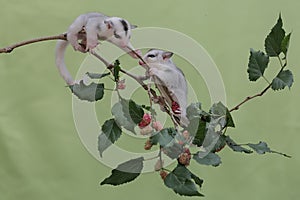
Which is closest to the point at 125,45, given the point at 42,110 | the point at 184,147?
the point at 184,147

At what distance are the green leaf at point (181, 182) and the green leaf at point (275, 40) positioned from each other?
15 cm

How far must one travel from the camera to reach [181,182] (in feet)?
1.41

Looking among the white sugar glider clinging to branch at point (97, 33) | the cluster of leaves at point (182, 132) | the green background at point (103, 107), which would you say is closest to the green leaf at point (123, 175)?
the cluster of leaves at point (182, 132)

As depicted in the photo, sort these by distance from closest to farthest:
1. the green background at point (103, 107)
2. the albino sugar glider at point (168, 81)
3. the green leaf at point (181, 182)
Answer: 1. the green leaf at point (181, 182)
2. the albino sugar glider at point (168, 81)
3. the green background at point (103, 107)

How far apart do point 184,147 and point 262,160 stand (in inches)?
21.3

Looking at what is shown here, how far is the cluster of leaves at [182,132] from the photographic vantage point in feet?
1.43

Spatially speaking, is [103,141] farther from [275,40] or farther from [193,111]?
[275,40]

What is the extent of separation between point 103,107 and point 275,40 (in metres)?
0.45

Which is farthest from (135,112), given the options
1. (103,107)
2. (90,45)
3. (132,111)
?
(103,107)

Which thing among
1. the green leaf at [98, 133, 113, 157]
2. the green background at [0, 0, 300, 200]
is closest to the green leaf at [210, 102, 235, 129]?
the green leaf at [98, 133, 113, 157]

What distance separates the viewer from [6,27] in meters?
0.90

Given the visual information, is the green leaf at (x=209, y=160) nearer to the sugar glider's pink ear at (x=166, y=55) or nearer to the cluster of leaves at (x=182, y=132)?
the cluster of leaves at (x=182, y=132)

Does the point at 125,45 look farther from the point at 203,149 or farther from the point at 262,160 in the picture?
the point at 262,160

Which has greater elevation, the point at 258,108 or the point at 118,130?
the point at 118,130
